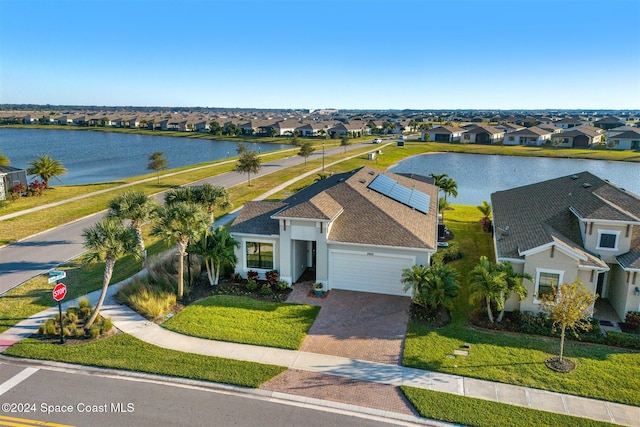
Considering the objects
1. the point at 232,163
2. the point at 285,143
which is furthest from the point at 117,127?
the point at 232,163

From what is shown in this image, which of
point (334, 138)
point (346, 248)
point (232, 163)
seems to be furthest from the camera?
point (334, 138)

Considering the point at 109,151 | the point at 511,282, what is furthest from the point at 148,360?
the point at 109,151

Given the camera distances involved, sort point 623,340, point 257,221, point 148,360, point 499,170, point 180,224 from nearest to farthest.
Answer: point 148,360, point 623,340, point 180,224, point 257,221, point 499,170

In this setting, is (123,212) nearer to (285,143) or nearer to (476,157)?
(476,157)

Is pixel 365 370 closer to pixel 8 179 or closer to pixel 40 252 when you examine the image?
pixel 40 252

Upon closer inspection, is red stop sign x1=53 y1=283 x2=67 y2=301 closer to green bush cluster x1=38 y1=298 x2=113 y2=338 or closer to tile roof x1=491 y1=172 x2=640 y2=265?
green bush cluster x1=38 y1=298 x2=113 y2=338
